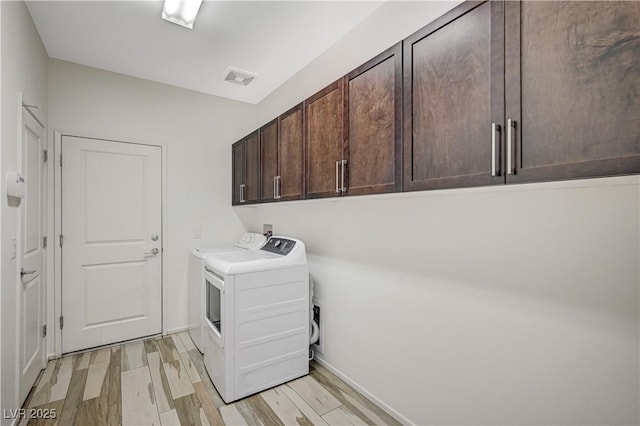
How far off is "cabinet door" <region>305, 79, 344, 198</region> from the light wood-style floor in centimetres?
142

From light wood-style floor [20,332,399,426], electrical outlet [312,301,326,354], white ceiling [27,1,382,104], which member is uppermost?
white ceiling [27,1,382,104]

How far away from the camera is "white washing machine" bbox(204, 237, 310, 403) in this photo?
1978 millimetres

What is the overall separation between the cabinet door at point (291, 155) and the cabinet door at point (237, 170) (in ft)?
3.12

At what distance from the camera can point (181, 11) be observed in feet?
6.44

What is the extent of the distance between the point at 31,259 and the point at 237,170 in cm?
189

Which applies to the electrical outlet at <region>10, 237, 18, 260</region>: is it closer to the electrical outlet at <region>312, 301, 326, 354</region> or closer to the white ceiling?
the white ceiling

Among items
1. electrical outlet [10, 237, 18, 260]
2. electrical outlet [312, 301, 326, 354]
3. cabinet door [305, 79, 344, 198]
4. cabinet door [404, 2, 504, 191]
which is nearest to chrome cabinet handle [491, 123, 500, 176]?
cabinet door [404, 2, 504, 191]

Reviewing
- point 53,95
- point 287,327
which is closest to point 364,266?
point 287,327

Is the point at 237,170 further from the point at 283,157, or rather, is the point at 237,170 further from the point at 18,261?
the point at 18,261

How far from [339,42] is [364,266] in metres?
1.78

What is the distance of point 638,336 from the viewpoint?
97 centimetres

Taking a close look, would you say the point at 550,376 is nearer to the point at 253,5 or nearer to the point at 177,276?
the point at 253,5

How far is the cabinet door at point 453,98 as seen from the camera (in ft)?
3.44

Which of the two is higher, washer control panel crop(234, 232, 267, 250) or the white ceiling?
the white ceiling
